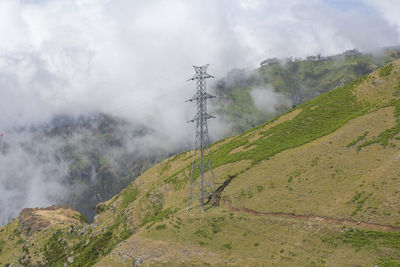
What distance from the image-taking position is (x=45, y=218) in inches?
5876

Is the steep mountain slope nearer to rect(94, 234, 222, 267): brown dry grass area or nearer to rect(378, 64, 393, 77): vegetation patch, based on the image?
rect(94, 234, 222, 267): brown dry grass area

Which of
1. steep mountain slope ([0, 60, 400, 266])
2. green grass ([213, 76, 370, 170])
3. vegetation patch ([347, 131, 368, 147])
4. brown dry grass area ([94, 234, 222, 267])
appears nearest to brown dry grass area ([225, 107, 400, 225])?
steep mountain slope ([0, 60, 400, 266])

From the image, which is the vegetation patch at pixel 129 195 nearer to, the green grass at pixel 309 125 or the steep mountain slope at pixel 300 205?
the steep mountain slope at pixel 300 205

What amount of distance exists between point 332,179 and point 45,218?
149431 mm

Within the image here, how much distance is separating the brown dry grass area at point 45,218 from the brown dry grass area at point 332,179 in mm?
108306

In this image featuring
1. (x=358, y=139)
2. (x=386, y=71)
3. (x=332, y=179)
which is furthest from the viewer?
(x=386, y=71)

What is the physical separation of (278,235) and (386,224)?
14952mm

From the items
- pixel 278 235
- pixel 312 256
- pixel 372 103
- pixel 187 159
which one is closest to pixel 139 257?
pixel 278 235

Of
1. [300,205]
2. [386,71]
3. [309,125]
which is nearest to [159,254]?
[300,205]

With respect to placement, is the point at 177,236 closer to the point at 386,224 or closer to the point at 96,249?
the point at 386,224

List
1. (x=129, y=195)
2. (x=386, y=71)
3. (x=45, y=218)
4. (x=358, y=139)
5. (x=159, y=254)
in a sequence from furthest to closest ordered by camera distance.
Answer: (x=45, y=218)
(x=129, y=195)
(x=386, y=71)
(x=358, y=139)
(x=159, y=254)

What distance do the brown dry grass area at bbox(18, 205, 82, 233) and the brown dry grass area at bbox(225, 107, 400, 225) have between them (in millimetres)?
108306

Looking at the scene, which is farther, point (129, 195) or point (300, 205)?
point (129, 195)

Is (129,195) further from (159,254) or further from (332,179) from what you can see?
(332,179)
